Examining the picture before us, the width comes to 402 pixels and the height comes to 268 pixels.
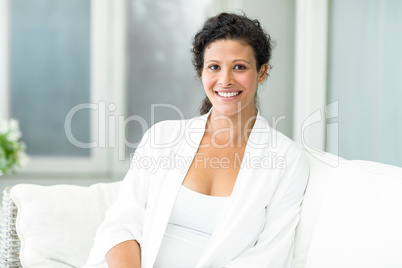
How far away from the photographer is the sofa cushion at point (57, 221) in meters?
1.61

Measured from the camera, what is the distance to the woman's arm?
1.39 metres

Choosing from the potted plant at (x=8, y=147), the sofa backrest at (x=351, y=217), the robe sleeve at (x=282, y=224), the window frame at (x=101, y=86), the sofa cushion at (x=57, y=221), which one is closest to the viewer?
the sofa backrest at (x=351, y=217)

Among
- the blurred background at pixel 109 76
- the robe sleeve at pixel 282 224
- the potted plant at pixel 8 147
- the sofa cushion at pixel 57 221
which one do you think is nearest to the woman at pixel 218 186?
the robe sleeve at pixel 282 224

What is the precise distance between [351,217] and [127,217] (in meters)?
0.69

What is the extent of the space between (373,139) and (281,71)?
3.44ft

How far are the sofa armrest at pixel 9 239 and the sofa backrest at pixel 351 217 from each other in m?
1.03

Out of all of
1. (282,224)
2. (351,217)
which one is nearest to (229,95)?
(282,224)

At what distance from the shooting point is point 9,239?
173 centimetres

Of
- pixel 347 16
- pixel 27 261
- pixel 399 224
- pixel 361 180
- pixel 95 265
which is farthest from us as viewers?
pixel 347 16

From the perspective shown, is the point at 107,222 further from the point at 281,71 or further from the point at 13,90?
the point at 13,90

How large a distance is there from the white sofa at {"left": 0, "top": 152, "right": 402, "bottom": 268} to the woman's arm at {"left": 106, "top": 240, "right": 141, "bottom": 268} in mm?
265

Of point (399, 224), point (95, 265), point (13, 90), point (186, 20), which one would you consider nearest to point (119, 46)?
point (186, 20)

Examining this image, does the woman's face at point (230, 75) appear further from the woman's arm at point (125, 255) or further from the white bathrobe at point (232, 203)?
the woman's arm at point (125, 255)

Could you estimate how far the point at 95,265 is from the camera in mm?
1439
